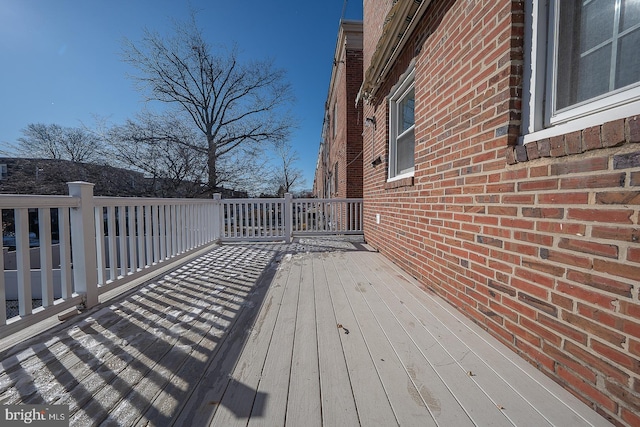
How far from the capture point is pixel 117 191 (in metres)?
10.8

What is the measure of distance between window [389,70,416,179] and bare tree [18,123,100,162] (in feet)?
41.4

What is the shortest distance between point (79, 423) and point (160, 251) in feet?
7.83

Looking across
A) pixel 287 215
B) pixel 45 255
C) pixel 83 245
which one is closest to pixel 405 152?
pixel 287 215

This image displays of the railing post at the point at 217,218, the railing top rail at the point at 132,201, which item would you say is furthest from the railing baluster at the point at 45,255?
the railing post at the point at 217,218

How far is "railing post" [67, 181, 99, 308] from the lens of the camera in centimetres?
192

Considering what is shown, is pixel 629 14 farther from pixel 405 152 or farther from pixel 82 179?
pixel 82 179

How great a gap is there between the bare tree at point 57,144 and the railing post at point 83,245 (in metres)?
11.6

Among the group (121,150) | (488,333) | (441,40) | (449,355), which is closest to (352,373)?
(449,355)

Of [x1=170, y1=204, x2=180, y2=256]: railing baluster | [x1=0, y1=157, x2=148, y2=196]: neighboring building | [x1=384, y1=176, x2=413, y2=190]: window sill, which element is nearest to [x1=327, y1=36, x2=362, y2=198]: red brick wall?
[x1=384, y1=176, x2=413, y2=190]: window sill

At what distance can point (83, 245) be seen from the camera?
1.92 meters

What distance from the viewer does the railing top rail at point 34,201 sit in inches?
57.1

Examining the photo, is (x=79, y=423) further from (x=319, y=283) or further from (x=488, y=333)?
(x=488, y=333)

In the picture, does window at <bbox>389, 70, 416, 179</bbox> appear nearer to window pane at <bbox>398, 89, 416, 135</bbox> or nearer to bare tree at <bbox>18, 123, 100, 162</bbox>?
window pane at <bbox>398, 89, 416, 135</bbox>

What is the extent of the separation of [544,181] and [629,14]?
0.71 meters
